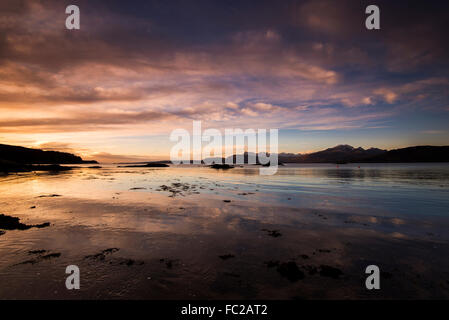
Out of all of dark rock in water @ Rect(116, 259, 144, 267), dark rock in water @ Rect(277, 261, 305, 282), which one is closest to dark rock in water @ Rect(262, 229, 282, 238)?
dark rock in water @ Rect(277, 261, 305, 282)

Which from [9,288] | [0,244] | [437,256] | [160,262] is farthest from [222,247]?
[0,244]

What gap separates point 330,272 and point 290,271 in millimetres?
1612

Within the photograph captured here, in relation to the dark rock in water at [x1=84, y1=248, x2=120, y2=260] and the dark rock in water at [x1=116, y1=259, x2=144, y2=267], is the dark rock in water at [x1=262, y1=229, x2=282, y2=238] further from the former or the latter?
the dark rock in water at [x1=84, y1=248, x2=120, y2=260]

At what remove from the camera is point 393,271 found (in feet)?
27.7

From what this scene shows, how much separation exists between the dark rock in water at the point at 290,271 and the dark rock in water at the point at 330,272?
899mm

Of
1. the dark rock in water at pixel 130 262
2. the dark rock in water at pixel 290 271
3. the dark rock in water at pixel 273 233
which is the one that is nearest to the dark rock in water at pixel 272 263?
the dark rock in water at pixel 290 271

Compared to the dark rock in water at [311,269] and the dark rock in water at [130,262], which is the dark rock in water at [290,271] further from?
the dark rock in water at [130,262]

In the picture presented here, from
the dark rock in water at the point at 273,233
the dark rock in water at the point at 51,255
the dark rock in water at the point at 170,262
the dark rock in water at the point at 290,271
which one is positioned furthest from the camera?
the dark rock in water at the point at 273,233

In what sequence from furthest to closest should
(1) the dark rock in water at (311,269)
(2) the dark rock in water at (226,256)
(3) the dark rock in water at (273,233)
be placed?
1. (3) the dark rock in water at (273,233)
2. (2) the dark rock in water at (226,256)
3. (1) the dark rock in water at (311,269)

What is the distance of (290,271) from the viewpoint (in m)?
8.40

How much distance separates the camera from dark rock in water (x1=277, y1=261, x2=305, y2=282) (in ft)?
26.3

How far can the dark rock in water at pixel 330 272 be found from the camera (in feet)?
26.8

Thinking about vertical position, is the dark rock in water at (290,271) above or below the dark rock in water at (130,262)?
below
